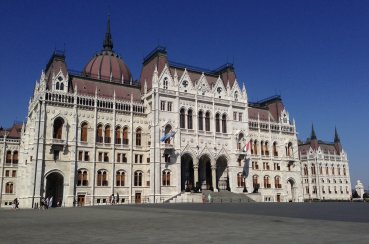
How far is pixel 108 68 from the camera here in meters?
74.0

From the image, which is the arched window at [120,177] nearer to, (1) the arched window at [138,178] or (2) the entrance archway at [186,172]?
(1) the arched window at [138,178]

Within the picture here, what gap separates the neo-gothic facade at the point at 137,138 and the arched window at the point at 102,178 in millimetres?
64

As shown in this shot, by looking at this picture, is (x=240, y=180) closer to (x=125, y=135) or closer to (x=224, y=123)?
(x=224, y=123)

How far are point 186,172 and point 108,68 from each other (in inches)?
1033

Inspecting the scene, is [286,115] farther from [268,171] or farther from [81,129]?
[81,129]

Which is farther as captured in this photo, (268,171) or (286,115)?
(286,115)

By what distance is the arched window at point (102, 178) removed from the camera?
59406 millimetres

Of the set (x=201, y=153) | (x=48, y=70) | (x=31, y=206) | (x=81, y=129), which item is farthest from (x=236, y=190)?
(x=48, y=70)

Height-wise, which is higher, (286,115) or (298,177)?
(286,115)

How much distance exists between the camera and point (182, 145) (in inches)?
2537

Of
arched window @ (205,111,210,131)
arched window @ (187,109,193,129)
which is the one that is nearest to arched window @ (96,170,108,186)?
arched window @ (187,109,193,129)

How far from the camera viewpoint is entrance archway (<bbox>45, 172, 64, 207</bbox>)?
189ft

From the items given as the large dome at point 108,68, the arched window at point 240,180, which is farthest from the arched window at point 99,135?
the arched window at point 240,180

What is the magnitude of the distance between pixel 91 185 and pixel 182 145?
16.8 metres
